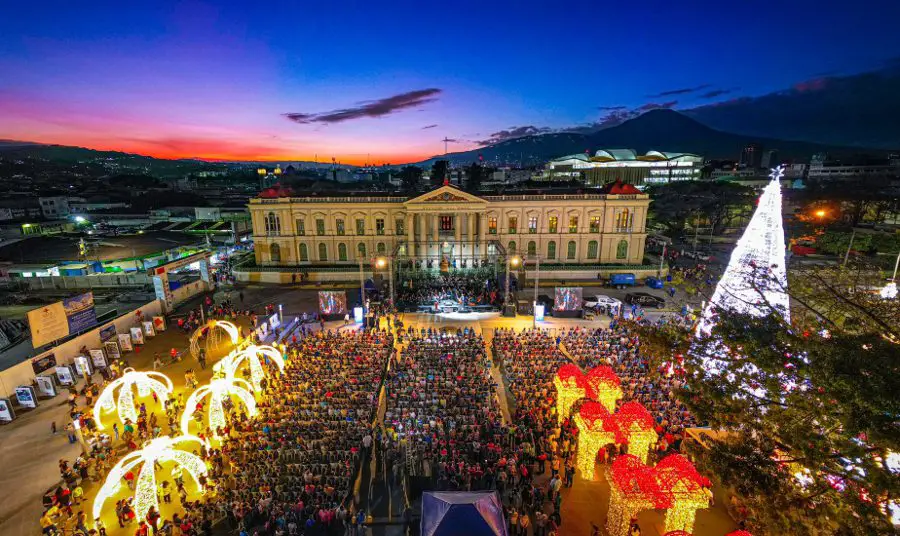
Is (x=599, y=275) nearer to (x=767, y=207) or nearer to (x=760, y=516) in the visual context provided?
(x=767, y=207)

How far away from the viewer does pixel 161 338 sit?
104 ft

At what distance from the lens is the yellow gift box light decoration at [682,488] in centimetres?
1219

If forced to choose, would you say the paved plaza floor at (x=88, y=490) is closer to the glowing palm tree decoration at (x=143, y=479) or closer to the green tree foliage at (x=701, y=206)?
the glowing palm tree decoration at (x=143, y=479)

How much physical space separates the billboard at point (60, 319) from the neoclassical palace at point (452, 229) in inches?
890

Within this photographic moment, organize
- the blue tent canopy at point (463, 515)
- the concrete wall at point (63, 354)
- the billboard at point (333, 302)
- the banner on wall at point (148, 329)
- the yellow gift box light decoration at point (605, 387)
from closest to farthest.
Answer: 1. the blue tent canopy at point (463, 515)
2. the yellow gift box light decoration at point (605, 387)
3. the concrete wall at point (63, 354)
4. the banner on wall at point (148, 329)
5. the billboard at point (333, 302)

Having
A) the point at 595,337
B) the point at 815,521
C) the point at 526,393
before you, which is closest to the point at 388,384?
the point at 526,393

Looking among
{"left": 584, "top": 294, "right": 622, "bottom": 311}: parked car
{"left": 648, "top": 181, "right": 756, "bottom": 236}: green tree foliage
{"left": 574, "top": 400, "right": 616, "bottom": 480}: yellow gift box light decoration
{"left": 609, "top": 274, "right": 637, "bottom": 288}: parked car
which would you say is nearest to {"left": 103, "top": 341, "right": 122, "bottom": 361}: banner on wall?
{"left": 574, "top": 400, "right": 616, "bottom": 480}: yellow gift box light decoration

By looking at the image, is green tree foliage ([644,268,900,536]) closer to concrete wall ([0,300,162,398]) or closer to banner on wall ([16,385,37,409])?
banner on wall ([16,385,37,409])

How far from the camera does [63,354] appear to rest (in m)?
25.2

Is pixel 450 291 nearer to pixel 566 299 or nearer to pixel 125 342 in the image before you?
pixel 566 299

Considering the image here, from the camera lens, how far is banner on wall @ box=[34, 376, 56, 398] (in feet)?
76.0

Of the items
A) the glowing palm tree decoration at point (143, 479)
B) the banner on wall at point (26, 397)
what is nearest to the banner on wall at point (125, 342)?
the banner on wall at point (26, 397)

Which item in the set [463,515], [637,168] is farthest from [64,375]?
[637,168]

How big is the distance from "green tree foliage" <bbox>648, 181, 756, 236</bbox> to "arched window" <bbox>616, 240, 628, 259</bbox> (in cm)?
2162
